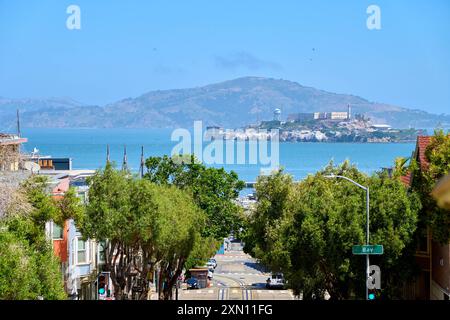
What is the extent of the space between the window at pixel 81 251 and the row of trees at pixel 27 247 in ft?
40.5

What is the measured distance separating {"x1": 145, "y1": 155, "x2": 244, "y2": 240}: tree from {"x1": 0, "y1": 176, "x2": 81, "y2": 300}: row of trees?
75.1 feet

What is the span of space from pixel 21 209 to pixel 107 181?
9.41 meters

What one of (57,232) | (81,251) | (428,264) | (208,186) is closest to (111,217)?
(57,232)

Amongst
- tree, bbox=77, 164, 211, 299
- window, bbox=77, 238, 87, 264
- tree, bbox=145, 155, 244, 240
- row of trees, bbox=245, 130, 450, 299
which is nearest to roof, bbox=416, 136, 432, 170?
row of trees, bbox=245, 130, 450, 299

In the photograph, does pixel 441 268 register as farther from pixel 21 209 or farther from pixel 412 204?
pixel 21 209

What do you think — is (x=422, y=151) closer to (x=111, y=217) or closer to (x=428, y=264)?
(x=428, y=264)

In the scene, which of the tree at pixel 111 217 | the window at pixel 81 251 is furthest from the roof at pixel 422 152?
the window at pixel 81 251

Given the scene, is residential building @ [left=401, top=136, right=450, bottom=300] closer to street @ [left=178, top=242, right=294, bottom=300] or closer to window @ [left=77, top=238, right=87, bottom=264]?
street @ [left=178, top=242, right=294, bottom=300]

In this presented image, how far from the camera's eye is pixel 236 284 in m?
79.1

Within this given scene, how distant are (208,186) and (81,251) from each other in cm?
1286

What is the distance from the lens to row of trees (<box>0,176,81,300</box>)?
1134 inches

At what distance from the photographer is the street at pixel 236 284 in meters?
62.9

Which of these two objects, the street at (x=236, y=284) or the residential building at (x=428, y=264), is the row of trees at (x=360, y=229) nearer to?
the residential building at (x=428, y=264)
